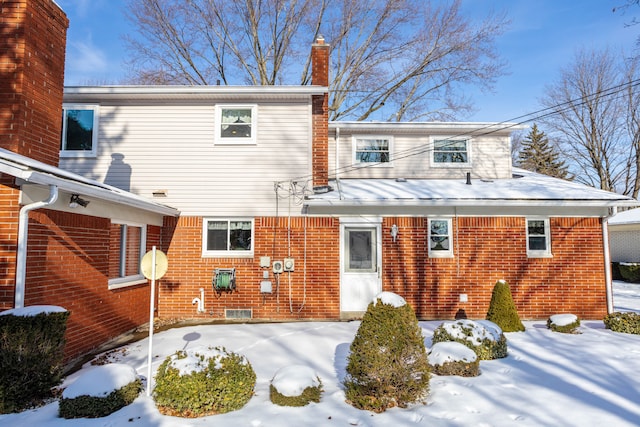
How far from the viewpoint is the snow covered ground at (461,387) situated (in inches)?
159

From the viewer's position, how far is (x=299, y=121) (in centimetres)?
995

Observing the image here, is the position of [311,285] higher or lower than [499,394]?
higher

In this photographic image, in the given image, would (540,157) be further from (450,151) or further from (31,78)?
(31,78)

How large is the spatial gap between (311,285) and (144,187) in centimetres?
501

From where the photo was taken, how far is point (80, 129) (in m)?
9.99

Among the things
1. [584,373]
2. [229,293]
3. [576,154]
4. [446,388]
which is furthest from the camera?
[576,154]

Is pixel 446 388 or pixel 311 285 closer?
pixel 446 388

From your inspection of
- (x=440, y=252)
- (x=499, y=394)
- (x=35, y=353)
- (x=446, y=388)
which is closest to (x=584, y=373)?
(x=499, y=394)

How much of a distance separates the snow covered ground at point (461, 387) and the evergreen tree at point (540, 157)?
2999cm

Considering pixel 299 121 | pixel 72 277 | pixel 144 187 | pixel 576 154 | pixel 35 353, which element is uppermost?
pixel 576 154

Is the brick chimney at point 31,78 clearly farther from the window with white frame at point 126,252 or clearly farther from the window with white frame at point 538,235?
the window with white frame at point 538,235

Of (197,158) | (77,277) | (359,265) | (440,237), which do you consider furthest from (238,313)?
(440,237)

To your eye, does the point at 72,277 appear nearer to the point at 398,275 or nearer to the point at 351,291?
the point at 351,291

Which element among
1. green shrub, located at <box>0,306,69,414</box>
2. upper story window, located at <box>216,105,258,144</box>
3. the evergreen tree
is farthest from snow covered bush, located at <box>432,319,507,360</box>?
the evergreen tree
